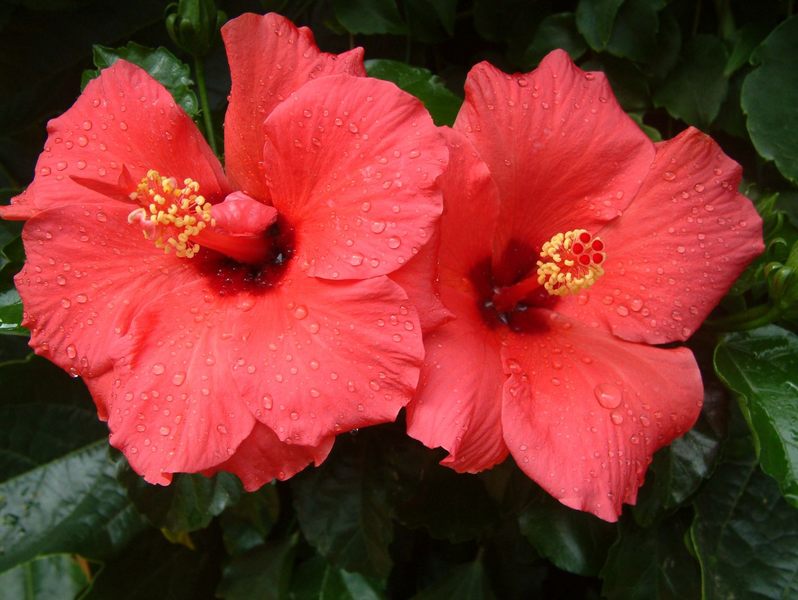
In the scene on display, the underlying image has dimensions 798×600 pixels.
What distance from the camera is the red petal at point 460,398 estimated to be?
0.79 m

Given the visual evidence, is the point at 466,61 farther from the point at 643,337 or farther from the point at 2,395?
the point at 2,395

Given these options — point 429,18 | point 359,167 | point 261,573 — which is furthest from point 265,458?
point 429,18

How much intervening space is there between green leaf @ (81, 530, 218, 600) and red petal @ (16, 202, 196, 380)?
2.05 ft

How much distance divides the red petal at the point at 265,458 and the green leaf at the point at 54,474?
523mm

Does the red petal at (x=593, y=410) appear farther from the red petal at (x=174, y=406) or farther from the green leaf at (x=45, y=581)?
the green leaf at (x=45, y=581)

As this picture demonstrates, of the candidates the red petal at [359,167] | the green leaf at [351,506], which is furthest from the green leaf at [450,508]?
the red petal at [359,167]

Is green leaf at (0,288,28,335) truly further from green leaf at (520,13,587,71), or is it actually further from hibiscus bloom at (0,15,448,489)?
green leaf at (520,13,587,71)

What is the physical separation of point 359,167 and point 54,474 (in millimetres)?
808

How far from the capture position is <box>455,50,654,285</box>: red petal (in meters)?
0.87

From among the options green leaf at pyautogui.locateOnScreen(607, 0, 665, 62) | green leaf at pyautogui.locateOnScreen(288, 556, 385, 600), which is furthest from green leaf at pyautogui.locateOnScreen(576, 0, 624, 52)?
green leaf at pyautogui.locateOnScreen(288, 556, 385, 600)

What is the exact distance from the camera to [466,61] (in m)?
1.38

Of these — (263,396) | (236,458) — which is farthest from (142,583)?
(263,396)

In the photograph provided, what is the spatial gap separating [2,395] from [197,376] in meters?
0.63

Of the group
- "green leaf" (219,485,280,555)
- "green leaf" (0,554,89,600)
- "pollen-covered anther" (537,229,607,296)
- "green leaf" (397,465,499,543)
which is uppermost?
"pollen-covered anther" (537,229,607,296)
